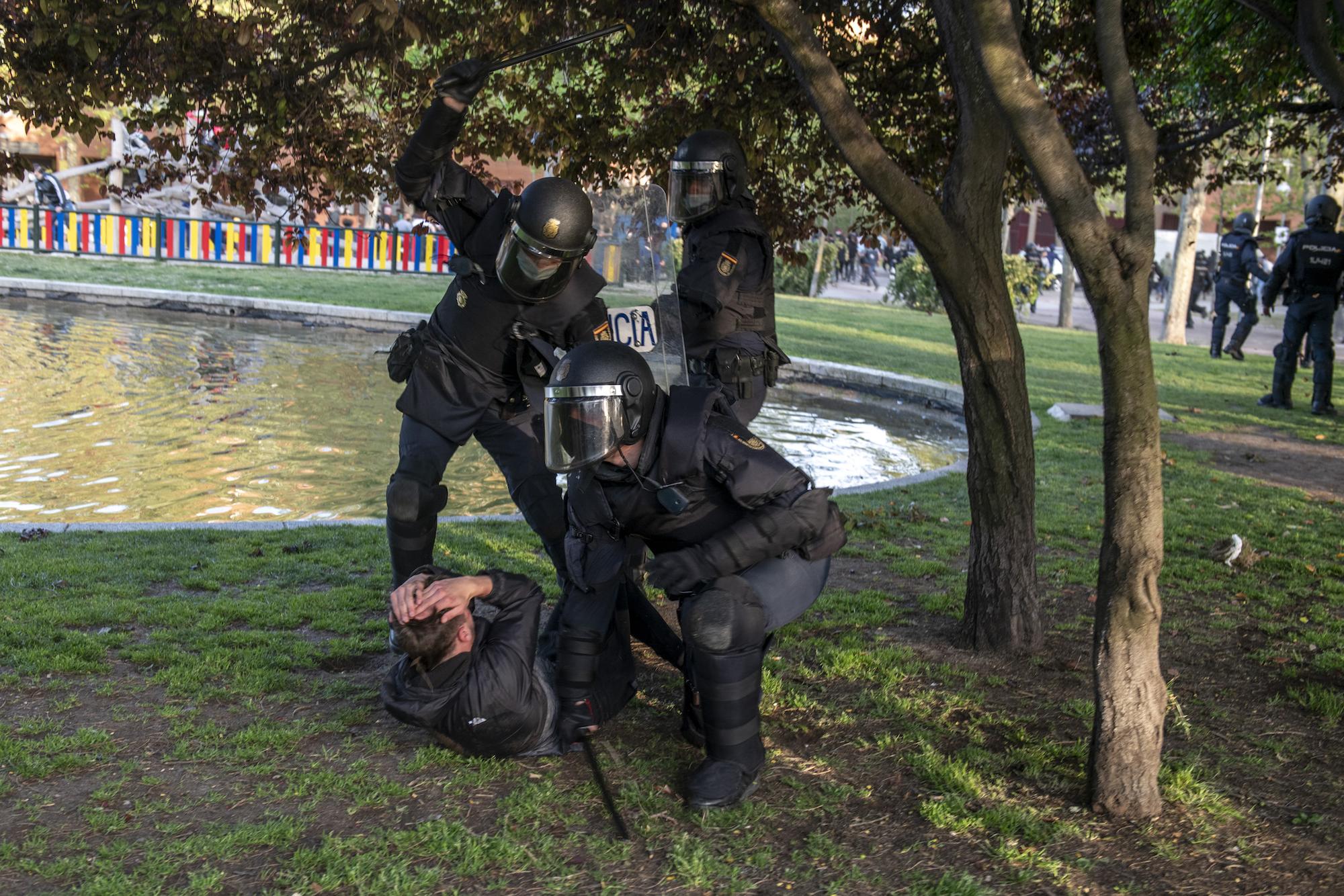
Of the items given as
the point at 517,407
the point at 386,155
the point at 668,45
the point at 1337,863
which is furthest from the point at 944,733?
the point at 386,155

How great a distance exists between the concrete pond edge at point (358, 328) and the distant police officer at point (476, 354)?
75.0 inches

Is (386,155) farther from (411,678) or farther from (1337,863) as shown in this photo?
(1337,863)

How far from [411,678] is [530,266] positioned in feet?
5.65

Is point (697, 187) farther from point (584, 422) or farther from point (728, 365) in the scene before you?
point (584, 422)

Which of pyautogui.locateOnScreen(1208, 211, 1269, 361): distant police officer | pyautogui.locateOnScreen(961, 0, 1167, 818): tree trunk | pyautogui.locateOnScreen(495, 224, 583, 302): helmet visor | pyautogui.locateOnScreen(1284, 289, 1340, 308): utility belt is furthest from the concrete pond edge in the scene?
pyautogui.locateOnScreen(1208, 211, 1269, 361): distant police officer

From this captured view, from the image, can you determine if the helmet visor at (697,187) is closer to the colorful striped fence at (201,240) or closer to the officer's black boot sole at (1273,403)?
the officer's black boot sole at (1273,403)

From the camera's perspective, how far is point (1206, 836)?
3.46m

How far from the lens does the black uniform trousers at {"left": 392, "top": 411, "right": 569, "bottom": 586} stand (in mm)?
4852

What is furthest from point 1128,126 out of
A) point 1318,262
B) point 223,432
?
point 1318,262

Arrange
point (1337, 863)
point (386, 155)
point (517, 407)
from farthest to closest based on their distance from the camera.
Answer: point (386, 155) < point (517, 407) < point (1337, 863)

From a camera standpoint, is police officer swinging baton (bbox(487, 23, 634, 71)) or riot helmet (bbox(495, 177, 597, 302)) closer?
riot helmet (bbox(495, 177, 597, 302))

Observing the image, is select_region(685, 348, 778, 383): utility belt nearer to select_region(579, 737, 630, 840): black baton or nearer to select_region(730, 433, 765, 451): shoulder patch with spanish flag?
select_region(730, 433, 765, 451): shoulder patch with spanish flag

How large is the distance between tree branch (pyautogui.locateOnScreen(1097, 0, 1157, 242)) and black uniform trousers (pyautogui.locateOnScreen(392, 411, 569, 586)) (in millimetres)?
2443

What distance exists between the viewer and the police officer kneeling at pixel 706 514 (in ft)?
11.7
